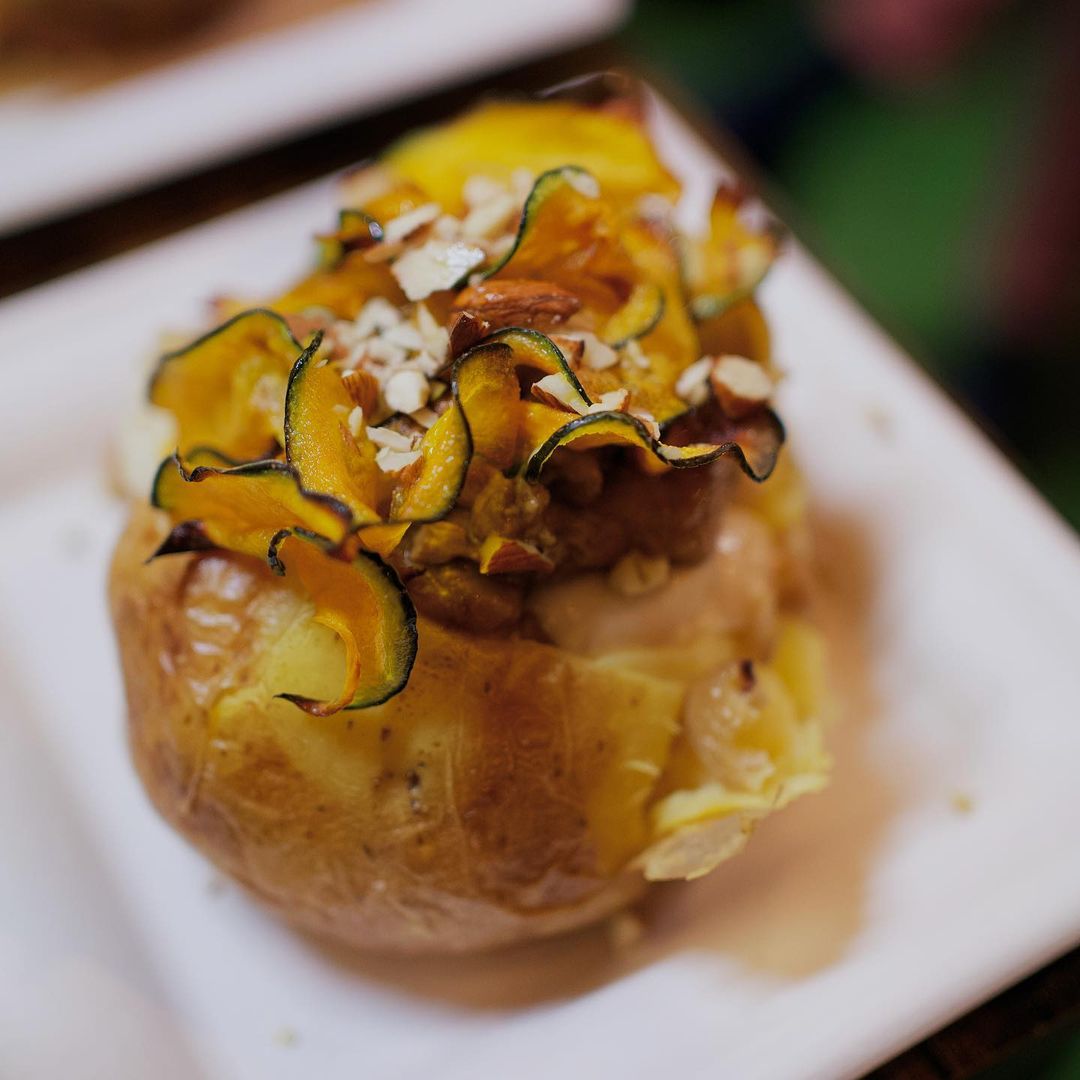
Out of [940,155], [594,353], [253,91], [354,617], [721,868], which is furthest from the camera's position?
[940,155]

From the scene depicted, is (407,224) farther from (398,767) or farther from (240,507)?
(398,767)

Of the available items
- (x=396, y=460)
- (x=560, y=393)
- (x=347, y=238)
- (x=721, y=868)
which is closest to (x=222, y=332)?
(x=347, y=238)

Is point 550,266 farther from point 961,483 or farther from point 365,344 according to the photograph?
point 961,483

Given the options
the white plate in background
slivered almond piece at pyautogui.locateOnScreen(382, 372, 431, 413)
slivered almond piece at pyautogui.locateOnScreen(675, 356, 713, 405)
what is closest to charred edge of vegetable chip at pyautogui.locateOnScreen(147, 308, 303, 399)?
slivered almond piece at pyautogui.locateOnScreen(382, 372, 431, 413)

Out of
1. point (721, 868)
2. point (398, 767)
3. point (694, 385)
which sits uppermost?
point (694, 385)

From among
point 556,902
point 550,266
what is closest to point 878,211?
point 550,266

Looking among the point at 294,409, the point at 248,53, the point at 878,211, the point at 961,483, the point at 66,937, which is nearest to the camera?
the point at 294,409

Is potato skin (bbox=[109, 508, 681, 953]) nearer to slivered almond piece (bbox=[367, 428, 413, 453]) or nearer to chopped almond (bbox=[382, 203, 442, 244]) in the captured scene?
slivered almond piece (bbox=[367, 428, 413, 453])
